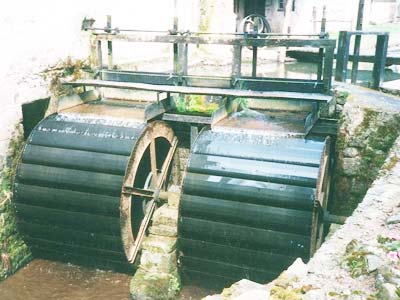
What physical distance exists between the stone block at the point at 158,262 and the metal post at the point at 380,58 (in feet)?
10.7

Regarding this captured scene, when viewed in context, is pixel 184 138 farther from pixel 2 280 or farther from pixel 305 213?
pixel 2 280

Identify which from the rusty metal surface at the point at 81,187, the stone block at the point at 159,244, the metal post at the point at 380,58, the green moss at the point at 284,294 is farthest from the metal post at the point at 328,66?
the green moss at the point at 284,294

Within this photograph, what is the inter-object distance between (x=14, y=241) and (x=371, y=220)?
413 cm

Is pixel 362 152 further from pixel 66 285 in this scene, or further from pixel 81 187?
pixel 66 285

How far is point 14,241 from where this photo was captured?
18.0 feet

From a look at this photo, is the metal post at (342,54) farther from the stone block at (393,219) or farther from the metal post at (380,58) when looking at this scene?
the stone block at (393,219)

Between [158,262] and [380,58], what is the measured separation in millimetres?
3623

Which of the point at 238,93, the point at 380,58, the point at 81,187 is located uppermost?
the point at 380,58

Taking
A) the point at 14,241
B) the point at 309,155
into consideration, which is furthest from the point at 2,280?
the point at 309,155

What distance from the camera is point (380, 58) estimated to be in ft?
19.3

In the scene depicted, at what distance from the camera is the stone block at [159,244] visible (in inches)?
207

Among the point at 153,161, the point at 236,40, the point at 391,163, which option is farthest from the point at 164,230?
the point at 391,163

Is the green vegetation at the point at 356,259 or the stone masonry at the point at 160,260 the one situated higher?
the green vegetation at the point at 356,259

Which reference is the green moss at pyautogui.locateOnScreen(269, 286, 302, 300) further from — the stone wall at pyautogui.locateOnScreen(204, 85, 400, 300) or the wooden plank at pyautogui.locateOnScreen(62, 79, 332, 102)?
the wooden plank at pyautogui.locateOnScreen(62, 79, 332, 102)
